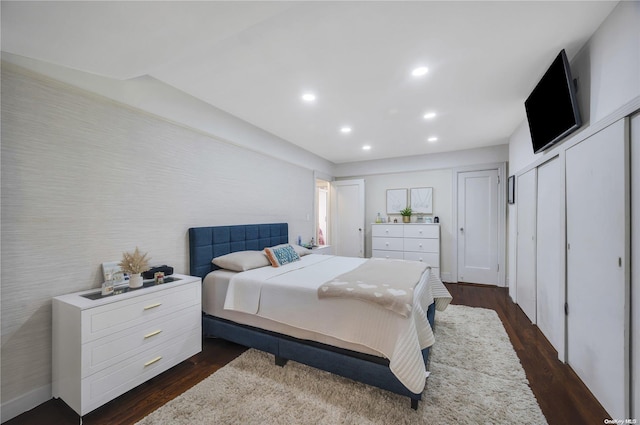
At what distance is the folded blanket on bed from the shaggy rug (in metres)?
0.65

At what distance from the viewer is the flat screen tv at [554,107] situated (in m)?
1.79

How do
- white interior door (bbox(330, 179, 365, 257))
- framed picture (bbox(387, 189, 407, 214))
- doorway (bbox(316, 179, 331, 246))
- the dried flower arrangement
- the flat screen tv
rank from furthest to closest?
doorway (bbox(316, 179, 331, 246)) → white interior door (bbox(330, 179, 365, 257)) → framed picture (bbox(387, 189, 407, 214)) → the dried flower arrangement → the flat screen tv

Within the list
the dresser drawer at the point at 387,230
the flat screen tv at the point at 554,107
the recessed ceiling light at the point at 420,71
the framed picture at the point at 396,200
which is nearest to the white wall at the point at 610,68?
the flat screen tv at the point at 554,107

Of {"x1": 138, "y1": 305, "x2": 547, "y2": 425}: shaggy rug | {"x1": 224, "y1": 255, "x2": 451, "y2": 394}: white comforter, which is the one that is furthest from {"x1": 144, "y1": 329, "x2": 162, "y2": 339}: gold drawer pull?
{"x1": 224, "y1": 255, "x2": 451, "y2": 394}: white comforter

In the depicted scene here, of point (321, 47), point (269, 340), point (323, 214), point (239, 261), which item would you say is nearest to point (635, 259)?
point (321, 47)

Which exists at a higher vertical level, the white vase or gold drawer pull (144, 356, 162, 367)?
the white vase

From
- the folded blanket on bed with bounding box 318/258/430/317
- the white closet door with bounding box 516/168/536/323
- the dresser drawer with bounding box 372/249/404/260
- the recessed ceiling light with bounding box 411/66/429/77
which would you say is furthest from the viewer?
the dresser drawer with bounding box 372/249/404/260

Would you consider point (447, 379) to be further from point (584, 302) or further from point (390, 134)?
point (390, 134)

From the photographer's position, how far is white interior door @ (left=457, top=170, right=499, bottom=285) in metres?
4.50

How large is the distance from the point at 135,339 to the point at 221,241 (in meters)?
1.29

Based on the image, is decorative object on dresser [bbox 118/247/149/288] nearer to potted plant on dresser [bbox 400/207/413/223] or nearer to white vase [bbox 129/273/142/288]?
white vase [bbox 129/273/142/288]

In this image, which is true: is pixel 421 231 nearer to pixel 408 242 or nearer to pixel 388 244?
pixel 408 242

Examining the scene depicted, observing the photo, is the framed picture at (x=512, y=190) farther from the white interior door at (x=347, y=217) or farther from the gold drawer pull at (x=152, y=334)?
the gold drawer pull at (x=152, y=334)

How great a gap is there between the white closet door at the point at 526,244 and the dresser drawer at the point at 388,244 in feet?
6.38
